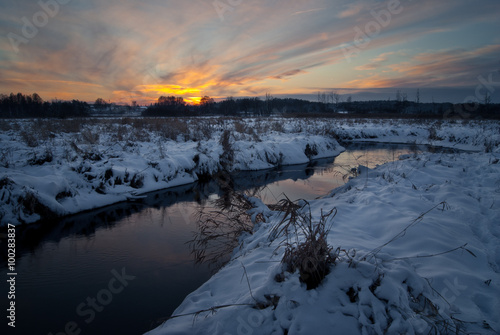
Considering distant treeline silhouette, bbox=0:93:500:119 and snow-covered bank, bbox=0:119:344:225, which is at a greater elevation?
distant treeline silhouette, bbox=0:93:500:119

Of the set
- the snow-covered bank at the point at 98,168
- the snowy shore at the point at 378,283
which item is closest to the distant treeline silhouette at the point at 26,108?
the snow-covered bank at the point at 98,168

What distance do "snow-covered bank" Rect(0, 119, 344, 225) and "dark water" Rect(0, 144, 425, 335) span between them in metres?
0.54

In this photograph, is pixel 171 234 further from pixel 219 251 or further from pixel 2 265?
pixel 2 265

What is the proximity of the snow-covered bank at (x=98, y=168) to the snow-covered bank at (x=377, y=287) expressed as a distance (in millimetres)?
5823

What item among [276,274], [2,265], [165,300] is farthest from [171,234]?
[276,274]

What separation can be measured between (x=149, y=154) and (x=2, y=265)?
6547mm

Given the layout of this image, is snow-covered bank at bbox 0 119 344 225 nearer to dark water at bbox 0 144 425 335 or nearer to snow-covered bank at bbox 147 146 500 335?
dark water at bbox 0 144 425 335

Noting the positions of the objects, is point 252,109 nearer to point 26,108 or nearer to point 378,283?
point 26,108

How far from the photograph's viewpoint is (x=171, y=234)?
5.87 m

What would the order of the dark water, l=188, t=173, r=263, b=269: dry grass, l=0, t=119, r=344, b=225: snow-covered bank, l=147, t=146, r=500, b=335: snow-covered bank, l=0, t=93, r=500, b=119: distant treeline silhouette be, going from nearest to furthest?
l=147, t=146, r=500, b=335: snow-covered bank → the dark water → l=188, t=173, r=263, b=269: dry grass → l=0, t=119, r=344, b=225: snow-covered bank → l=0, t=93, r=500, b=119: distant treeline silhouette

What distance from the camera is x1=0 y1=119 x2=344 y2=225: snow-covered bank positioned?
6328 millimetres

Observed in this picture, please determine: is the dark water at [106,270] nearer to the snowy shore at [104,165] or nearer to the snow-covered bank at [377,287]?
the snowy shore at [104,165]

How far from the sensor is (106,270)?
4.51m

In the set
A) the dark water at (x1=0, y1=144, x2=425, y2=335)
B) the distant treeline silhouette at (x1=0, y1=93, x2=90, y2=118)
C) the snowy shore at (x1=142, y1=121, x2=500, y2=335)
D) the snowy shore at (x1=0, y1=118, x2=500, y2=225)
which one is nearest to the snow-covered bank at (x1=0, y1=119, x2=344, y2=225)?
the snowy shore at (x1=0, y1=118, x2=500, y2=225)
